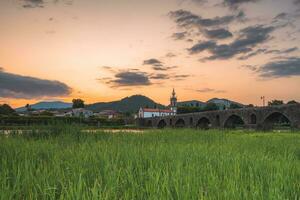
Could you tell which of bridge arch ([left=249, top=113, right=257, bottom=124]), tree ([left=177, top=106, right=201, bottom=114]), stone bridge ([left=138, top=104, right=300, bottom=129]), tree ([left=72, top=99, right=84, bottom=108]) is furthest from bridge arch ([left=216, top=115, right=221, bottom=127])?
tree ([left=72, top=99, right=84, bottom=108])

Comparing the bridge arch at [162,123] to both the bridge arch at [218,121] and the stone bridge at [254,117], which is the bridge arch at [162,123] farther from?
the bridge arch at [218,121]

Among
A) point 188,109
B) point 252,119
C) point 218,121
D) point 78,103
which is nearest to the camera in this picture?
point 252,119

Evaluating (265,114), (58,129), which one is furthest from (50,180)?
(265,114)

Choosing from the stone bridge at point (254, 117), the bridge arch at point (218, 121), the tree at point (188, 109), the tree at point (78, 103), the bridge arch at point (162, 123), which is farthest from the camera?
the tree at point (78, 103)

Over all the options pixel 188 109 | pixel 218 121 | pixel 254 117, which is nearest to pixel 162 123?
pixel 218 121

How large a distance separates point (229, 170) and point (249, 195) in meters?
1.52

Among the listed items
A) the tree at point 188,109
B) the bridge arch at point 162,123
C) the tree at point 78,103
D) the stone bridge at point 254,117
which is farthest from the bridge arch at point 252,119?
the tree at point 78,103

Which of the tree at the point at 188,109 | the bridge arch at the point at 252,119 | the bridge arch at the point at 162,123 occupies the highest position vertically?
the tree at the point at 188,109

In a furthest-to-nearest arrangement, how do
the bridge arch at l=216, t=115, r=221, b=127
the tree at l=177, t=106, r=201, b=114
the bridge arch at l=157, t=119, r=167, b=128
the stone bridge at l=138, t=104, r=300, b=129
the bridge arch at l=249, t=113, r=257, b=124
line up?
1. the tree at l=177, t=106, r=201, b=114
2. the bridge arch at l=157, t=119, r=167, b=128
3. the bridge arch at l=216, t=115, r=221, b=127
4. the bridge arch at l=249, t=113, r=257, b=124
5. the stone bridge at l=138, t=104, r=300, b=129

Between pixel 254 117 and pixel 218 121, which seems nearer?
pixel 254 117

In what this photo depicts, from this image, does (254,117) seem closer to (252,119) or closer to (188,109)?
(252,119)


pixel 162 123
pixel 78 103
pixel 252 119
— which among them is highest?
pixel 78 103

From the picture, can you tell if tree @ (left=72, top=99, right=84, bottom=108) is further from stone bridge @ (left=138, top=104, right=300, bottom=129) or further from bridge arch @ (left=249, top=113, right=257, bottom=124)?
bridge arch @ (left=249, top=113, right=257, bottom=124)

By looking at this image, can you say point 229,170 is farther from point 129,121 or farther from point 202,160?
point 129,121
